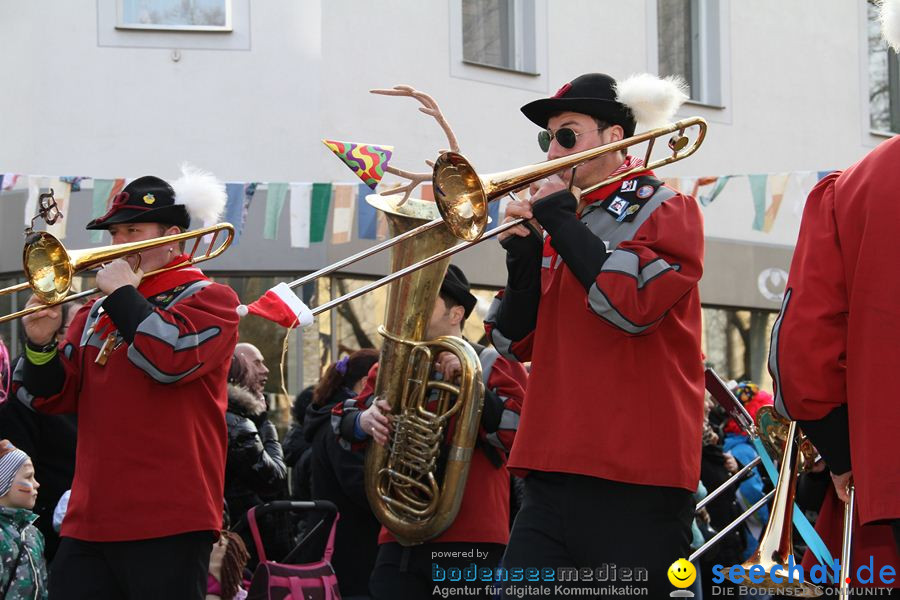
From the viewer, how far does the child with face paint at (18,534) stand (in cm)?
519

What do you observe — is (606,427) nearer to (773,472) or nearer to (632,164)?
(632,164)

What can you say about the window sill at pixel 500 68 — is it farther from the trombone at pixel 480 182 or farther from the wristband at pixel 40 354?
the trombone at pixel 480 182

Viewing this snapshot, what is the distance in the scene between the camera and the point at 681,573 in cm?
404

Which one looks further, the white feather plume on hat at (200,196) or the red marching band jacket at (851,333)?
the white feather plume on hat at (200,196)

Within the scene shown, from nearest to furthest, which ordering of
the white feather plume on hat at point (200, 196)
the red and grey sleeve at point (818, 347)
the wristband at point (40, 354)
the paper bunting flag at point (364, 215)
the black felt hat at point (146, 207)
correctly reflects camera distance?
1. the red and grey sleeve at point (818, 347)
2. the wristband at point (40, 354)
3. the black felt hat at point (146, 207)
4. the white feather plume on hat at point (200, 196)
5. the paper bunting flag at point (364, 215)

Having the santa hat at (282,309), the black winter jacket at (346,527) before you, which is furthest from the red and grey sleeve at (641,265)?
the black winter jacket at (346,527)

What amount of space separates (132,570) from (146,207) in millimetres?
1433

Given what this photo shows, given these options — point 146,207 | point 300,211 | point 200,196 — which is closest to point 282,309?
point 146,207

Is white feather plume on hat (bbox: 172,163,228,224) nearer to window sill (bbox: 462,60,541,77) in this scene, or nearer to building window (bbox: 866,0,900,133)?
window sill (bbox: 462,60,541,77)

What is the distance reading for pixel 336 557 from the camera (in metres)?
6.80

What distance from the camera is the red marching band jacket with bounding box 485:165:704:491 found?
397 centimetres

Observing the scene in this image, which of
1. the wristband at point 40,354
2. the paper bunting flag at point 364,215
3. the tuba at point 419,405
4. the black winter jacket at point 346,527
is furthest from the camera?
the paper bunting flag at point 364,215

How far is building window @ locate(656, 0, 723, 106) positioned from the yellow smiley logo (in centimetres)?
1163

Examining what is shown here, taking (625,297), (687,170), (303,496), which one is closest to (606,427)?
(625,297)
